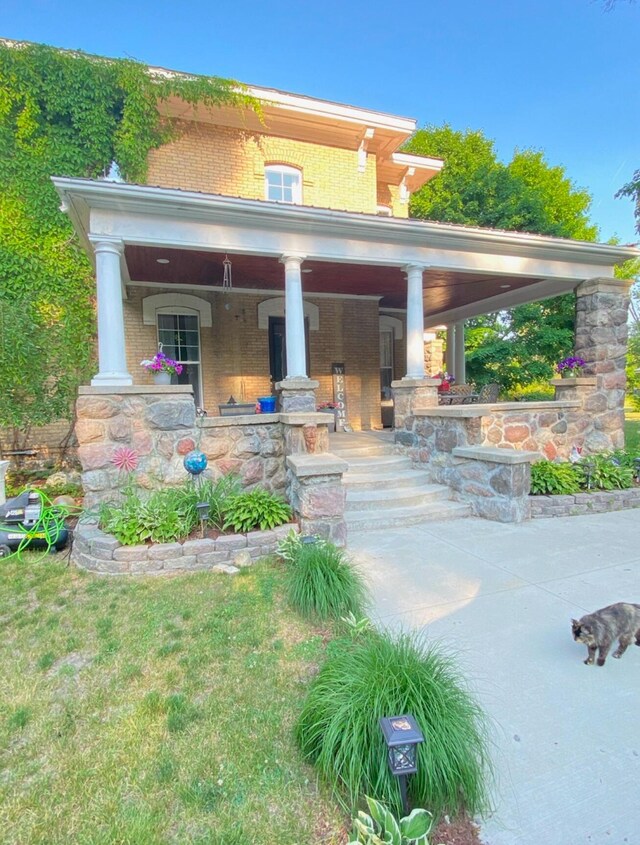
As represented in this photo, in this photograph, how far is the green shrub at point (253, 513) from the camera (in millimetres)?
4332

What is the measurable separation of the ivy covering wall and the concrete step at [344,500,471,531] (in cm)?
528

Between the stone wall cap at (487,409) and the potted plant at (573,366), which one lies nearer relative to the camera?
the stone wall cap at (487,409)

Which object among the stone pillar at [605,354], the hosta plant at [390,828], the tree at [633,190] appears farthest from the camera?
the tree at [633,190]

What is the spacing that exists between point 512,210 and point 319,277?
11.5m

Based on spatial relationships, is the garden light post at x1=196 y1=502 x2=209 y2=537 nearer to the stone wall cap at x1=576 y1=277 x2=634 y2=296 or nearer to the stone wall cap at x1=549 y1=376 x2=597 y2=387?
the stone wall cap at x1=549 y1=376 x2=597 y2=387

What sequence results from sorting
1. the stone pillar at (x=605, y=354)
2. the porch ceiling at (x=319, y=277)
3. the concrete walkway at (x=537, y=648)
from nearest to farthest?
1. the concrete walkway at (x=537, y=648)
2. the porch ceiling at (x=319, y=277)
3. the stone pillar at (x=605, y=354)

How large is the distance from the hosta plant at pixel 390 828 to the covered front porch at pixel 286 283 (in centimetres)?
472

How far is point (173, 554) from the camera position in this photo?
394 centimetres

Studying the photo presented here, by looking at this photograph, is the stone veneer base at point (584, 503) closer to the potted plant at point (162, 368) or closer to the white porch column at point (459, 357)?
the potted plant at point (162, 368)

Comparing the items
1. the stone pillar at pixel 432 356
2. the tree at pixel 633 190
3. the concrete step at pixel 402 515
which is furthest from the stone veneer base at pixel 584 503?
the tree at pixel 633 190

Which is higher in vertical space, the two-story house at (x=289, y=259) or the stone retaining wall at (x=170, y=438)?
the two-story house at (x=289, y=259)

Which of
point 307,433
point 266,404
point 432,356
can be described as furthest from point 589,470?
point 432,356

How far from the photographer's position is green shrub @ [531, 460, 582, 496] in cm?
560

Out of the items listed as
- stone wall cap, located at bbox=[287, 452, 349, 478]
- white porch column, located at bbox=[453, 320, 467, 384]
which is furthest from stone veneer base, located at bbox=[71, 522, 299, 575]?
white porch column, located at bbox=[453, 320, 467, 384]
